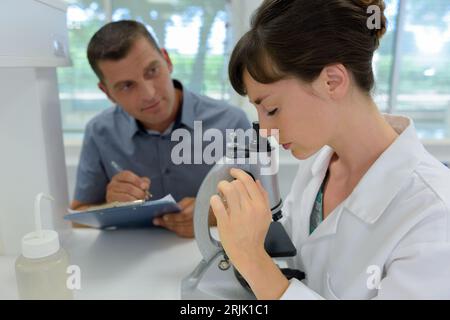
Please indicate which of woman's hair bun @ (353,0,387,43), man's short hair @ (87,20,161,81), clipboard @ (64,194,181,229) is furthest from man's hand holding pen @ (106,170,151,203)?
woman's hair bun @ (353,0,387,43)

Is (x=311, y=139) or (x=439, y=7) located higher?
(x=439, y=7)

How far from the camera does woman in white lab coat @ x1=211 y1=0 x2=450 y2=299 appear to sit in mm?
589

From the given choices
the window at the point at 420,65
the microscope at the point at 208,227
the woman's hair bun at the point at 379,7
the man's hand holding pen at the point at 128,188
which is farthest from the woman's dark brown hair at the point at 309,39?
the window at the point at 420,65

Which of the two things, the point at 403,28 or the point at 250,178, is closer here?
the point at 250,178

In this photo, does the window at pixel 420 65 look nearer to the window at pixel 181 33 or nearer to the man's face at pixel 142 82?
the window at pixel 181 33

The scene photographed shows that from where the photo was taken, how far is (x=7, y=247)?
36.4 inches

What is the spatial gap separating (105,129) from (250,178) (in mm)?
948

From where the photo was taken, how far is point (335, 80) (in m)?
0.68

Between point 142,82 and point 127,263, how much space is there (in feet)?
2.00

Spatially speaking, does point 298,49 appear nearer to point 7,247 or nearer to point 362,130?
point 362,130

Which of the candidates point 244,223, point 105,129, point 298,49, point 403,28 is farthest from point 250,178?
point 403,28

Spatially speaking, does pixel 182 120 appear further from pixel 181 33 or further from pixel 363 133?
pixel 181 33

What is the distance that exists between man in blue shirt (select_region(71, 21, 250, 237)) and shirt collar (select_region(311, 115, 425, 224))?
0.69 m

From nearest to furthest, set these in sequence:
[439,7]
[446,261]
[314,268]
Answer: [446,261], [314,268], [439,7]
